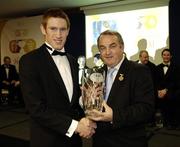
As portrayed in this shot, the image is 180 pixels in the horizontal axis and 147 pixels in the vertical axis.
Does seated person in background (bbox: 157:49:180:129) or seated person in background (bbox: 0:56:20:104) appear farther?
seated person in background (bbox: 0:56:20:104)

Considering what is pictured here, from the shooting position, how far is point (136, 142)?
159 centimetres

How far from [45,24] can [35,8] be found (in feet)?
19.2

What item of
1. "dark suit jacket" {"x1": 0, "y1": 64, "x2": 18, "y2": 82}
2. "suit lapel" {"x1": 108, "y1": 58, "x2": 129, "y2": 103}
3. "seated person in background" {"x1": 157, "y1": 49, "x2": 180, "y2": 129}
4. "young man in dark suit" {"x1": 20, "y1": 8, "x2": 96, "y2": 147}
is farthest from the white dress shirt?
"dark suit jacket" {"x1": 0, "y1": 64, "x2": 18, "y2": 82}

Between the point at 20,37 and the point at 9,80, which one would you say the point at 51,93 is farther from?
the point at 20,37

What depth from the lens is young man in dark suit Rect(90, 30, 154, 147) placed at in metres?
1.48

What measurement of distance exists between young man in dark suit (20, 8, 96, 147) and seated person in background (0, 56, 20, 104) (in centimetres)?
539

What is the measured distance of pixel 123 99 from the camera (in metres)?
1.53

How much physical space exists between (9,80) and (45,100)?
18.5 feet

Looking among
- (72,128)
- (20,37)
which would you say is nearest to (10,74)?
(20,37)

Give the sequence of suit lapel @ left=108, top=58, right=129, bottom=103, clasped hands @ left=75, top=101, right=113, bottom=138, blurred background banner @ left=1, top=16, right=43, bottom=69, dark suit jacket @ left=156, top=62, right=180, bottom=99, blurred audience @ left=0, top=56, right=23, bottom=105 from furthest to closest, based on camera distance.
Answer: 1. blurred background banner @ left=1, top=16, right=43, bottom=69
2. blurred audience @ left=0, top=56, right=23, bottom=105
3. dark suit jacket @ left=156, top=62, right=180, bottom=99
4. suit lapel @ left=108, top=58, right=129, bottom=103
5. clasped hands @ left=75, top=101, right=113, bottom=138

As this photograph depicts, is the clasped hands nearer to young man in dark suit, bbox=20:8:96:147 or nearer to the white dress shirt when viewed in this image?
young man in dark suit, bbox=20:8:96:147

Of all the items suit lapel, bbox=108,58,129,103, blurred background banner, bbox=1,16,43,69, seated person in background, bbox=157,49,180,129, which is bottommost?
seated person in background, bbox=157,49,180,129

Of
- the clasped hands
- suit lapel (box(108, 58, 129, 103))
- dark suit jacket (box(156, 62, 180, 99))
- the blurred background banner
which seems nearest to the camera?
the clasped hands

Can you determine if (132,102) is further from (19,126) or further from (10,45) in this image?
(10,45)
